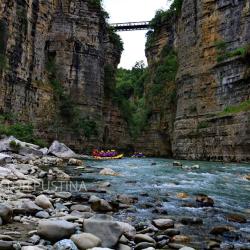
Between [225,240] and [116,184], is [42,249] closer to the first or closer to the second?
[225,240]

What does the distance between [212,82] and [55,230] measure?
26.1 metres

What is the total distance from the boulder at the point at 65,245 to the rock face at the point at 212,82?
19902 millimetres

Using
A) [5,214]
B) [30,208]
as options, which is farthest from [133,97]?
[5,214]

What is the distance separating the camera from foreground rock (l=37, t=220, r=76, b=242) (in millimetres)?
4805

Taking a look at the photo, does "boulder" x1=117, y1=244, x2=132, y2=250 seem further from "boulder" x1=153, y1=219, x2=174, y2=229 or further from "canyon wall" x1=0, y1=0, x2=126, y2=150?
"canyon wall" x1=0, y1=0, x2=126, y2=150

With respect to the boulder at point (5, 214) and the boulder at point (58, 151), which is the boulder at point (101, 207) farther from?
the boulder at point (58, 151)

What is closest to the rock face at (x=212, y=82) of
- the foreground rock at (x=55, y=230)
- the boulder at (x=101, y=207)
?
the boulder at (x=101, y=207)

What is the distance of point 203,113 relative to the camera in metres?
29.5

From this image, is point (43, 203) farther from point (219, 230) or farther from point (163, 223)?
point (219, 230)

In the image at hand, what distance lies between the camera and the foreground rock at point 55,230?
189 inches

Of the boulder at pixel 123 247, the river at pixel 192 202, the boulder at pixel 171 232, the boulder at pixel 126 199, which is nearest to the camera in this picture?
the boulder at pixel 123 247

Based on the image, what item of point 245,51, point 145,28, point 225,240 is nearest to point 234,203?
point 225,240

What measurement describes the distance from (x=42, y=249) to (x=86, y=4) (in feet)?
117

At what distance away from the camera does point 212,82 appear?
29.4m
